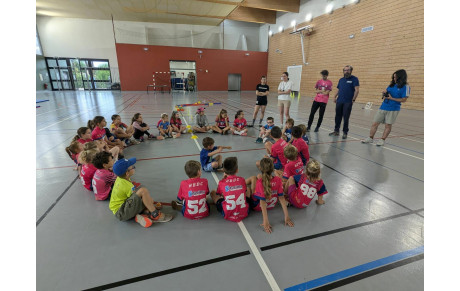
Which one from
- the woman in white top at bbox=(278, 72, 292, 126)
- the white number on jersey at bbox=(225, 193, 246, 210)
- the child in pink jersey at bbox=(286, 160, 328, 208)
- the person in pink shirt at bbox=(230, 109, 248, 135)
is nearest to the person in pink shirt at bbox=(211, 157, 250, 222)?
the white number on jersey at bbox=(225, 193, 246, 210)

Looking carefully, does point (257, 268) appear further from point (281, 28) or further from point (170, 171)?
point (281, 28)

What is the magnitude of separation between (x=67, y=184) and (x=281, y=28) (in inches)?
955

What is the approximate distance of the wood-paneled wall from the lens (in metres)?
11.1

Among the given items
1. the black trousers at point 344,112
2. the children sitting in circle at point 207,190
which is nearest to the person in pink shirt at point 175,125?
the children sitting in circle at point 207,190

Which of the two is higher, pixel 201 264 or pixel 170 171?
pixel 170 171

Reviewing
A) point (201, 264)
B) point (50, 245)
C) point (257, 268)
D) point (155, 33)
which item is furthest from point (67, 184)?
point (155, 33)

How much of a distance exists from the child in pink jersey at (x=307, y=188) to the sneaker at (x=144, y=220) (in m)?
Answer: 1.72

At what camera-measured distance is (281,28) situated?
2247cm

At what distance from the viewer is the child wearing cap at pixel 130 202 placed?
95.1 inches

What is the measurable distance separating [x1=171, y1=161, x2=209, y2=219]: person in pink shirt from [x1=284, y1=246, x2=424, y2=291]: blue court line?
1207 millimetres

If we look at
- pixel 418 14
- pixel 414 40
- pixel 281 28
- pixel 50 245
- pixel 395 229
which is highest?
pixel 281 28

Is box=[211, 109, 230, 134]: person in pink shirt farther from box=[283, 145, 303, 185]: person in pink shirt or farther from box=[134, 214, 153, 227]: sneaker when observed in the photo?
box=[134, 214, 153, 227]: sneaker

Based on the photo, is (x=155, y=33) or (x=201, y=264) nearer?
(x=201, y=264)

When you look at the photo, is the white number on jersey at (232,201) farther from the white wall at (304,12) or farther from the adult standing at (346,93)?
the white wall at (304,12)
